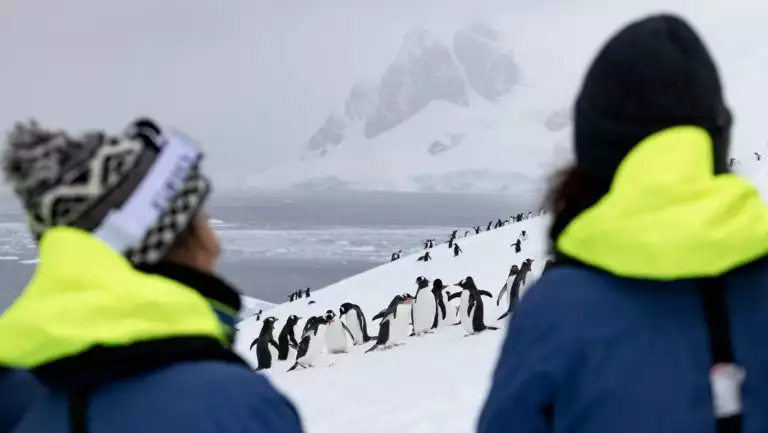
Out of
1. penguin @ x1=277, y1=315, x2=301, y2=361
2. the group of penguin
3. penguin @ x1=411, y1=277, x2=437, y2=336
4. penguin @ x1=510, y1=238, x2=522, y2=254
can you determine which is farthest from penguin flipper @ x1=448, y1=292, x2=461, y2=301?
penguin @ x1=510, y1=238, x2=522, y2=254

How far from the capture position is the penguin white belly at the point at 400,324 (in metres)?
7.14

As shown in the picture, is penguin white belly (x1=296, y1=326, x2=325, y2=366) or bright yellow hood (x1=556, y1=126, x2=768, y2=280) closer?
bright yellow hood (x1=556, y1=126, x2=768, y2=280)

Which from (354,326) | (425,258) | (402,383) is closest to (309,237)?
(425,258)

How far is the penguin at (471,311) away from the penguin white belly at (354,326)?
3.82 feet

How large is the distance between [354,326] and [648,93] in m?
7.03

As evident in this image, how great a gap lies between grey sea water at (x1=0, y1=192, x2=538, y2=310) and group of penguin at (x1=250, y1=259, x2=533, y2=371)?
2.25m

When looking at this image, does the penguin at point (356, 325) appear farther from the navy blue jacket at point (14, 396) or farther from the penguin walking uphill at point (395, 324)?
the navy blue jacket at point (14, 396)

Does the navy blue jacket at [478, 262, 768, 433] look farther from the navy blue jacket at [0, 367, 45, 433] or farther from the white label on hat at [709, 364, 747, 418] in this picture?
the navy blue jacket at [0, 367, 45, 433]

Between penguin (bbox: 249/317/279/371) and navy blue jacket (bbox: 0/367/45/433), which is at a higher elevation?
navy blue jacket (bbox: 0/367/45/433)

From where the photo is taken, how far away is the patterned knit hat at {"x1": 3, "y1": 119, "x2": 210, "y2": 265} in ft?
2.39

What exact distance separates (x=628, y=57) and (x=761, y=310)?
28 cm

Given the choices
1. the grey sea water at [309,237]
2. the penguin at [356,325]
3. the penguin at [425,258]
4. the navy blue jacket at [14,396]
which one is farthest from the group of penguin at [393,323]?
the navy blue jacket at [14,396]

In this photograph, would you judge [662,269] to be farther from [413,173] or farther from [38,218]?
[413,173]

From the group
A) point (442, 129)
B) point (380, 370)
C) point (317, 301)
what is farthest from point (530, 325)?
point (442, 129)
